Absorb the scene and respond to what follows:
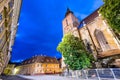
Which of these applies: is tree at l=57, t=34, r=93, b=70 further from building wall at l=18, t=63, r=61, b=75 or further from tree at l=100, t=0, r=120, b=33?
building wall at l=18, t=63, r=61, b=75

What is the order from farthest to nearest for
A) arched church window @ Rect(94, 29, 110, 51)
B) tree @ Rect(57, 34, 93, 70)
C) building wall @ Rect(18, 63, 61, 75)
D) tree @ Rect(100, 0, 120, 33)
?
building wall @ Rect(18, 63, 61, 75) → arched church window @ Rect(94, 29, 110, 51) → tree @ Rect(57, 34, 93, 70) → tree @ Rect(100, 0, 120, 33)

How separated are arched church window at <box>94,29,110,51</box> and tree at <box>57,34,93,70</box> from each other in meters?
4.16

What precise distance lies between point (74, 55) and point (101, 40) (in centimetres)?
726

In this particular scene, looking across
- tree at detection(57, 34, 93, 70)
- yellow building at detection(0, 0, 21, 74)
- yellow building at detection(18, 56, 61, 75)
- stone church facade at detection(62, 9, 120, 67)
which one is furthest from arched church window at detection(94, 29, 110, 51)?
yellow building at detection(18, 56, 61, 75)

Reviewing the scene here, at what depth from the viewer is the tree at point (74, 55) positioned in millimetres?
18100

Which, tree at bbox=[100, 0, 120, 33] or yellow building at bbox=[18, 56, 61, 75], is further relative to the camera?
yellow building at bbox=[18, 56, 61, 75]

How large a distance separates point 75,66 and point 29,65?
33.5 meters

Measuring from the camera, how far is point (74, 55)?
61.8ft

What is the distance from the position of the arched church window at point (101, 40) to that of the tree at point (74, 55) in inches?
164

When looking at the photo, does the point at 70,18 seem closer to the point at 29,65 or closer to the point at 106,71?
the point at 106,71

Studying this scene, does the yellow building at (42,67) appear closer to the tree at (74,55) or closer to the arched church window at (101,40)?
the tree at (74,55)

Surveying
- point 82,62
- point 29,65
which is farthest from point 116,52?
point 29,65

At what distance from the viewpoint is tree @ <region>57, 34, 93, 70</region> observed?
713 inches

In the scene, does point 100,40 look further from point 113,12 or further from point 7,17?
Result: point 7,17
